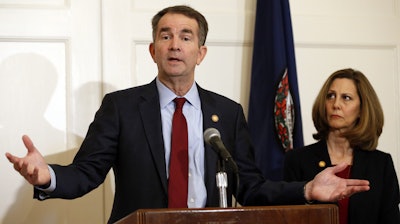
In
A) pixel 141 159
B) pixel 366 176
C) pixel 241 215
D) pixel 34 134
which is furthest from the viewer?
pixel 34 134

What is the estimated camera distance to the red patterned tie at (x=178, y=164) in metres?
2.67

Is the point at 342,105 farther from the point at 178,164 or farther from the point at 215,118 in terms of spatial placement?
the point at 178,164

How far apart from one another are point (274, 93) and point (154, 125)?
1.23m

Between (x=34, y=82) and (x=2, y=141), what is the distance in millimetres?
363

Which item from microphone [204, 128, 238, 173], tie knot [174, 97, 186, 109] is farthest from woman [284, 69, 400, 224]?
microphone [204, 128, 238, 173]

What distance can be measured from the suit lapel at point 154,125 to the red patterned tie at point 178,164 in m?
0.03

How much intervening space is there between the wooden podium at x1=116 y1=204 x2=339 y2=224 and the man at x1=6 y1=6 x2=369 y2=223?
0.45 m

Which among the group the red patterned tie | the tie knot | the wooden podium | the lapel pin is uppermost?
the tie knot

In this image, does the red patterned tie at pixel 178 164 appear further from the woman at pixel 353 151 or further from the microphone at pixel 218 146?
the woman at pixel 353 151

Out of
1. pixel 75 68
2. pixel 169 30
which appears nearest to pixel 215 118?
pixel 169 30

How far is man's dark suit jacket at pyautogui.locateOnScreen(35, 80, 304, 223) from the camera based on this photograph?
2680mm

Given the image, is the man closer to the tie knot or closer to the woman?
the tie knot

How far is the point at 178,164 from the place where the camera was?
2.72 m

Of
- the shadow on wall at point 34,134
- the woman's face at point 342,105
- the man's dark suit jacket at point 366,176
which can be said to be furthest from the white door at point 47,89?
the woman's face at point 342,105
